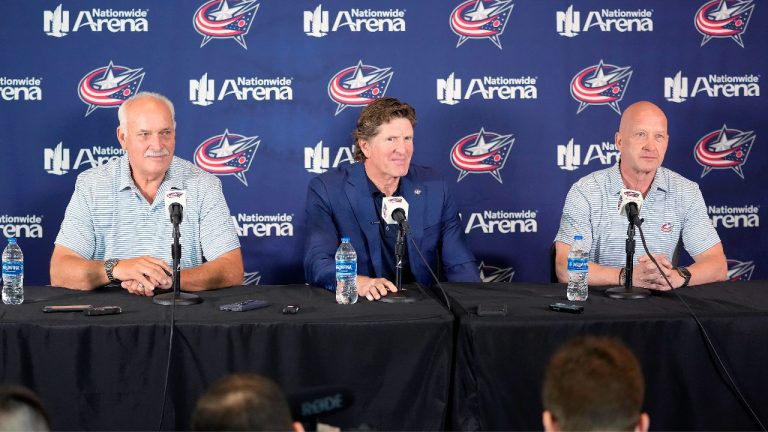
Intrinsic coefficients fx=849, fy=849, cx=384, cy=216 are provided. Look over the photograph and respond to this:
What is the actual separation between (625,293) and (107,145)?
2910 millimetres

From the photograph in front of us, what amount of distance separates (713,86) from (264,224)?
2658 millimetres

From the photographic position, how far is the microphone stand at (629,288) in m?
3.07

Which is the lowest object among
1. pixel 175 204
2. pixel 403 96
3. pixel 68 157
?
pixel 175 204

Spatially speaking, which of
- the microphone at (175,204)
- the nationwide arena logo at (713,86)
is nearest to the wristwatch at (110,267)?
the microphone at (175,204)

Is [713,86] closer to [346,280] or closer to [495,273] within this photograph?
[495,273]

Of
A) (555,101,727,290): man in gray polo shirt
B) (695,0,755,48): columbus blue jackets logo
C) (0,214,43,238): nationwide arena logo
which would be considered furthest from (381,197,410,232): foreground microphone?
(695,0,755,48): columbus blue jackets logo

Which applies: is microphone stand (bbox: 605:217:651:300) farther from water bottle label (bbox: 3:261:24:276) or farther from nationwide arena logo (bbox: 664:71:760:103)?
water bottle label (bbox: 3:261:24:276)

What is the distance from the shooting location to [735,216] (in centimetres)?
487

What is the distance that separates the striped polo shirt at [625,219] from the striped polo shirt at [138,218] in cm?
152

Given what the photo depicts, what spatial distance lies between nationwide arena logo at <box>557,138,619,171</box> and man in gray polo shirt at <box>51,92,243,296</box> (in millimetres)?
2051

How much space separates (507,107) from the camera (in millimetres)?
4762

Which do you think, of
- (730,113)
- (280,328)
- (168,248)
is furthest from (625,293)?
(730,113)

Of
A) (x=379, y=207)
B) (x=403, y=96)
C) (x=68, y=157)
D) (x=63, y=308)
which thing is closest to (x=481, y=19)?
(x=403, y=96)

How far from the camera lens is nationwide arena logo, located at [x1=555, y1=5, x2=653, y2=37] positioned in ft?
15.6
